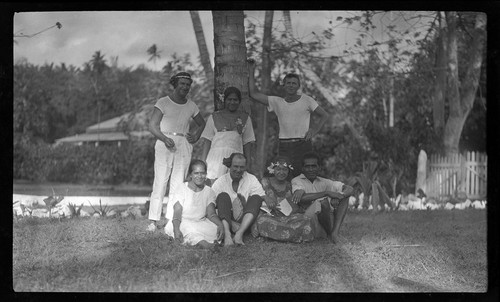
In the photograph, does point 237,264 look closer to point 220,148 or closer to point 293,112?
point 220,148

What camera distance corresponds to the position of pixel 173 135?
7.75 metres

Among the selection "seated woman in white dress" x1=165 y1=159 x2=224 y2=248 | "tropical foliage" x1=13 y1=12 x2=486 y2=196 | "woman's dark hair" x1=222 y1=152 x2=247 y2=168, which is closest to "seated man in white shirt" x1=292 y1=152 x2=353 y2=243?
"woman's dark hair" x1=222 y1=152 x2=247 y2=168

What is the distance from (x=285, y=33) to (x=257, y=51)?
57 cm

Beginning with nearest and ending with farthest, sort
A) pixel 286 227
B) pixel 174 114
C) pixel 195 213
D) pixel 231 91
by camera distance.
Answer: pixel 195 213
pixel 286 227
pixel 231 91
pixel 174 114

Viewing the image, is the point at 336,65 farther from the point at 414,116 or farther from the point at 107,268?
the point at 107,268

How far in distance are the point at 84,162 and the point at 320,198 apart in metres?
9.62

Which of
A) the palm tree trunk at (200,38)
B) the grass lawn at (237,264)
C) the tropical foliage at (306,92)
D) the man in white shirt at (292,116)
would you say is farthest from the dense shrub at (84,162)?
the man in white shirt at (292,116)

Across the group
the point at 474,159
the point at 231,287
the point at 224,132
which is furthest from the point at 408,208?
the point at 231,287

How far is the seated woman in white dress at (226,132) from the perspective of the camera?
24.6 feet

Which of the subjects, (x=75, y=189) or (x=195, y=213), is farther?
(x=75, y=189)

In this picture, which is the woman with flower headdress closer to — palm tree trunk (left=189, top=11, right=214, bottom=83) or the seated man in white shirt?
the seated man in white shirt

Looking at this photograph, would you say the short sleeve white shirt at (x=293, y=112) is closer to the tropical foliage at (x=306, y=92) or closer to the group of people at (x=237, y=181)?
the group of people at (x=237, y=181)

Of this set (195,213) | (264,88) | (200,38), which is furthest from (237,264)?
(264,88)

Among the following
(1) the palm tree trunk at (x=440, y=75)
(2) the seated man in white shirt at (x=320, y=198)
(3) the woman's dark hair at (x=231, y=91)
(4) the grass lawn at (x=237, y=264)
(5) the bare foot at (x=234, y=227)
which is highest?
(1) the palm tree trunk at (x=440, y=75)
